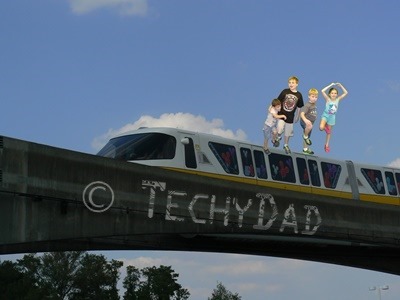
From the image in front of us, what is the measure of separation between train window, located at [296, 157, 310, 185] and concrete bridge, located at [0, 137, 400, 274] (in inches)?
56.3

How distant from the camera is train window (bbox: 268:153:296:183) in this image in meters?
30.1

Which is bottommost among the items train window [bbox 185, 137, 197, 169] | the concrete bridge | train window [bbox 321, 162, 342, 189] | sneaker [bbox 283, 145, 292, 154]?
the concrete bridge

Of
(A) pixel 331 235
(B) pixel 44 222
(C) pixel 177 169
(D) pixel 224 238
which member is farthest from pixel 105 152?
(A) pixel 331 235

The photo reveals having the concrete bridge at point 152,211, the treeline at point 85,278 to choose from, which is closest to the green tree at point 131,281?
the treeline at point 85,278

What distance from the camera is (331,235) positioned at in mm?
30500

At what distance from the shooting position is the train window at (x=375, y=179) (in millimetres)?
34094

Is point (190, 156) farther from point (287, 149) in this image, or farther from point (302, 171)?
point (302, 171)

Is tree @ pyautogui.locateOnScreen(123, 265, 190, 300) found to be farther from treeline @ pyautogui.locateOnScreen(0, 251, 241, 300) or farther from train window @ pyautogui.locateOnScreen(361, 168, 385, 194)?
train window @ pyautogui.locateOnScreen(361, 168, 385, 194)

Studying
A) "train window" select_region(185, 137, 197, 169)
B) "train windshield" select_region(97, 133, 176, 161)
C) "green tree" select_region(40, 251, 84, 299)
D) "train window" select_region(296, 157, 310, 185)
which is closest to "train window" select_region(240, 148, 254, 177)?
"train window" select_region(185, 137, 197, 169)

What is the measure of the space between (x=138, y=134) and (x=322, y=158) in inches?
358

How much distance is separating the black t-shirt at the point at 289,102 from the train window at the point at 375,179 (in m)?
4.54

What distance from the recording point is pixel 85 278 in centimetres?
9788

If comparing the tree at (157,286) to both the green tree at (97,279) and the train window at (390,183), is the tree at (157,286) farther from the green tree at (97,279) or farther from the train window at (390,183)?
the train window at (390,183)

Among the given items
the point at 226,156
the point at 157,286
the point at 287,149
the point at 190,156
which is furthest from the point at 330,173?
the point at 157,286
